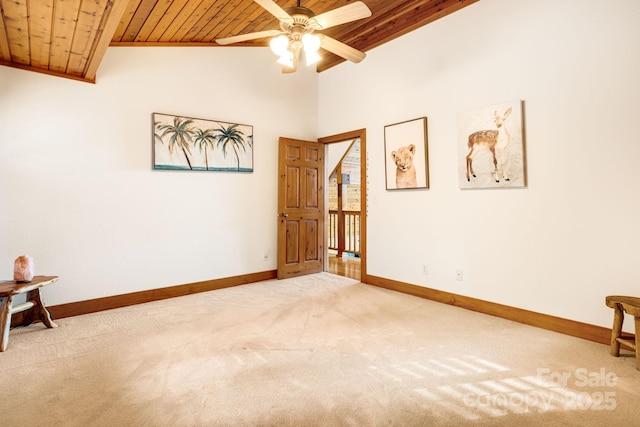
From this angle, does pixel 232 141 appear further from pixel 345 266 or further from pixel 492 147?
pixel 492 147

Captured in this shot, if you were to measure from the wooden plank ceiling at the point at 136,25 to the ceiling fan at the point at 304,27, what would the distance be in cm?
92

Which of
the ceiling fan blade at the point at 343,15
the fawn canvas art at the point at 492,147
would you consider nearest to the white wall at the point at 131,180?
the ceiling fan blade at the point at 343,15

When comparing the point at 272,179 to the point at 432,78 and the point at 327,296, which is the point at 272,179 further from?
the point at 432,78

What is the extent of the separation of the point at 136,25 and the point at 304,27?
2.02m

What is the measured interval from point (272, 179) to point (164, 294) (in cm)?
206

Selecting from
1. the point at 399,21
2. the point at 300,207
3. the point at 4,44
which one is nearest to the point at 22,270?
the point at 4,44

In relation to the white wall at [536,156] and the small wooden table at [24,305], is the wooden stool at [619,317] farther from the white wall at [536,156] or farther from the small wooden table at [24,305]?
the small wooden table at [24,305]

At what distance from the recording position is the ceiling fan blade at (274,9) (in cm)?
216

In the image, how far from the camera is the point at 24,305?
2.73m

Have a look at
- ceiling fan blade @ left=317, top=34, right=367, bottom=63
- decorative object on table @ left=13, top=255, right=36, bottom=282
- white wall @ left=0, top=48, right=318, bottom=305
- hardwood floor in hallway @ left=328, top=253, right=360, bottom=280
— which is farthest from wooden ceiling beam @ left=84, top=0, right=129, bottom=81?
hardwood floor in hallway @ left=328, top=253, right=360, bottom=280

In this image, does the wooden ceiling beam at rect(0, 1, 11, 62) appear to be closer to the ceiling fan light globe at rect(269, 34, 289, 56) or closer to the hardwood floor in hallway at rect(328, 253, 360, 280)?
the ceiling fan light globe at rect(269, 34, 289, 56)

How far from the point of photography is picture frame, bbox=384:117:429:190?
3816 mm

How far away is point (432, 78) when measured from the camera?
3.74 metres

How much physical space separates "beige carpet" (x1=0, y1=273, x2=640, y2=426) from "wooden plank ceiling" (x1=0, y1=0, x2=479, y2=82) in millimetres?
2338
